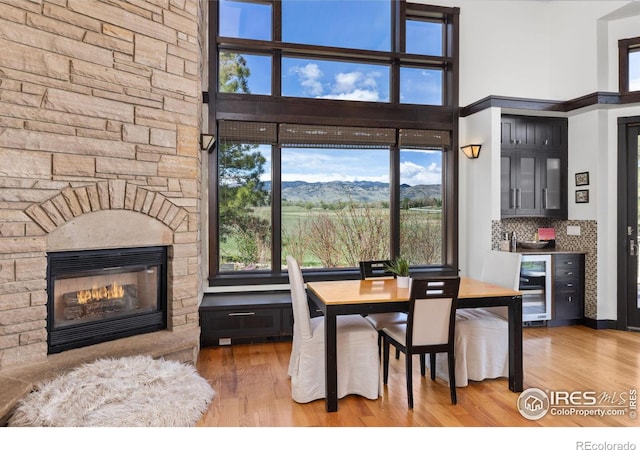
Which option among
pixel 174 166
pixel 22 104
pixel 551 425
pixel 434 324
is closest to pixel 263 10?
pixel 174 166

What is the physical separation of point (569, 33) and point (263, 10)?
3.85m

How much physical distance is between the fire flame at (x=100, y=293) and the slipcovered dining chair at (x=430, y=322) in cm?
232

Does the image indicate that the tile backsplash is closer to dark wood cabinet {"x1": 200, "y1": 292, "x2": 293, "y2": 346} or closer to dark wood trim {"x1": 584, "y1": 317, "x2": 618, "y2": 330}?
dark wood trim {"x1": 584, "y1": 317, "x2": 618, "y2": 330}

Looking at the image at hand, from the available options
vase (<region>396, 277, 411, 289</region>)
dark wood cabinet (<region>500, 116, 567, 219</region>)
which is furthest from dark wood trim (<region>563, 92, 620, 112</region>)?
vase (<region>396, 277, 411, 289</region>)

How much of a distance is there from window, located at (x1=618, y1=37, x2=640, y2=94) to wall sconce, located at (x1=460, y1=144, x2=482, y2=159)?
1.67 meters

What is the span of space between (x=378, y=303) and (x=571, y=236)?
11.9 ft

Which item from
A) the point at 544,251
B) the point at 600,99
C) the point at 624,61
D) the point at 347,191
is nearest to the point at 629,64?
the point at 624,61

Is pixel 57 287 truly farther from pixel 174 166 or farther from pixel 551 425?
pixel 551 425

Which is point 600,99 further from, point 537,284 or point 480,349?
point 480,349

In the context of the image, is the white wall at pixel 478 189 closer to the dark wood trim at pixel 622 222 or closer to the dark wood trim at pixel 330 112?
the dark wood trim at pixel 330 112

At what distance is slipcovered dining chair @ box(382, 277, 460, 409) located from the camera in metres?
2.56

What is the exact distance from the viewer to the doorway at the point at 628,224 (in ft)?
14.4

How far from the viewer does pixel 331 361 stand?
101 inches

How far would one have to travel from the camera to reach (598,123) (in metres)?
4.51
